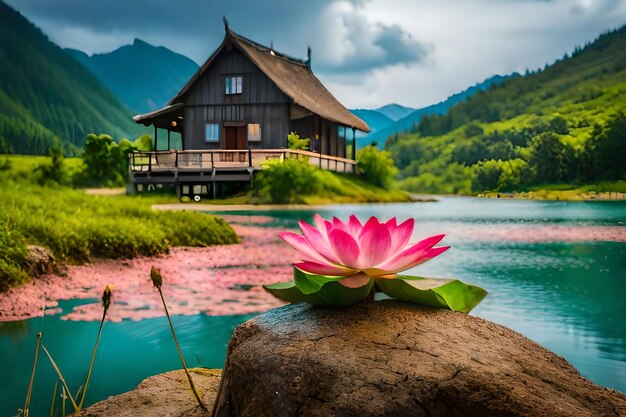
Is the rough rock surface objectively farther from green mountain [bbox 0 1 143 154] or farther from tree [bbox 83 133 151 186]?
green mountain [bbox 0 1 143 154]

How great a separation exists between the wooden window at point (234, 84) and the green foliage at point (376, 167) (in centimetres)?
116

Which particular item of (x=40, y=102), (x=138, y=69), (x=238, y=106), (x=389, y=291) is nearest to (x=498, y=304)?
(x=389, y=291)

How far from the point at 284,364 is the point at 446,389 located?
0.85 feet

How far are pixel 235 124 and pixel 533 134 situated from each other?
2.43 m

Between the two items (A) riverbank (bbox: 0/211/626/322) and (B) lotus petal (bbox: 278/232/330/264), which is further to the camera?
(A) riverbank (bbox: 0/211/626/322)

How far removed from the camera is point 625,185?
13.9ft

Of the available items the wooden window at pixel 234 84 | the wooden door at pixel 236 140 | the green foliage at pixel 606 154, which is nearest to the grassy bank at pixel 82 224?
the wooden door at pixel 236 140

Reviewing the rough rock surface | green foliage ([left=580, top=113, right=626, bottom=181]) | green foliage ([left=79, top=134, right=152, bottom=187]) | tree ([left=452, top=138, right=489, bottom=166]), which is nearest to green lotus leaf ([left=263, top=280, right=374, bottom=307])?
the rough rock surface

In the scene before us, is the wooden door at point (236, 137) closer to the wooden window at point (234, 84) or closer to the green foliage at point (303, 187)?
the green foliage at point (303, 187)

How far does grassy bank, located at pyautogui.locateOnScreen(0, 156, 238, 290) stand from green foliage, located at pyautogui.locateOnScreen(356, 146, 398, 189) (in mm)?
1217

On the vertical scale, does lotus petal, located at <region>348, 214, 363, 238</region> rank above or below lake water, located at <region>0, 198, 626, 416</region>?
above

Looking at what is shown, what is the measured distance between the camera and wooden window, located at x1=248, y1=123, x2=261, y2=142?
458cm

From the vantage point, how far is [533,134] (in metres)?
4.91

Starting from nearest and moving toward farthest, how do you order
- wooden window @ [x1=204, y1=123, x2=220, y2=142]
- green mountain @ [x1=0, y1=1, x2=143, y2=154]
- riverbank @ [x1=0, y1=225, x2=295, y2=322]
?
riverbank @ [x1=0, y1=225, x2=295, y2=322] → wooden window @ [x1=204, y1=123, x2=220, y2=142] → green mountain @ [x1=0, y1=1, x2=143, y2=154]
